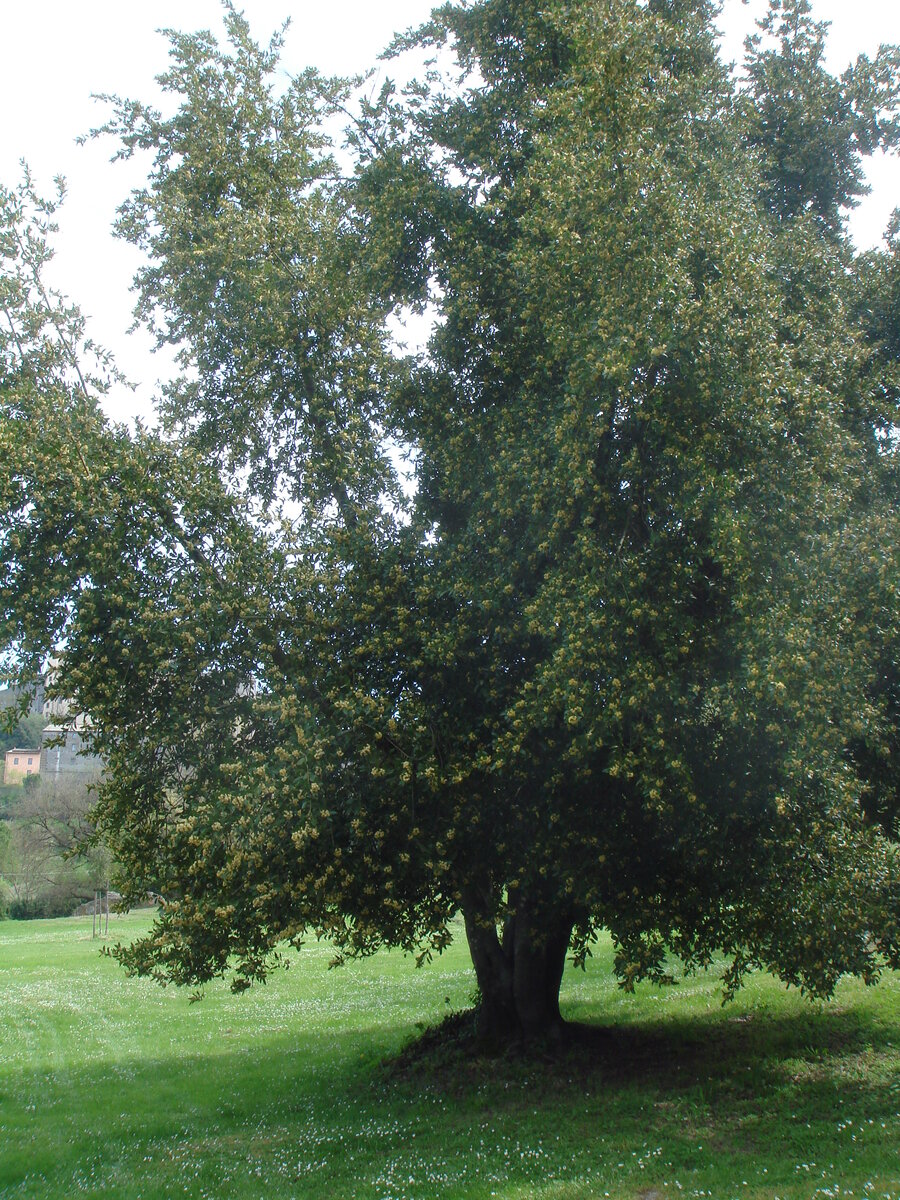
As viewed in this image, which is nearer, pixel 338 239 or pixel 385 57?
pixel 338 239

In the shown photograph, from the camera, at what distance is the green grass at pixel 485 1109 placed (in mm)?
9742

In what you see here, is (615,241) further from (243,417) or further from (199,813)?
(199,813)

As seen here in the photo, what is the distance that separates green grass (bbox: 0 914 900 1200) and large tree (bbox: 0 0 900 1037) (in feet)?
5.62

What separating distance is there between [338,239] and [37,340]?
471 cm

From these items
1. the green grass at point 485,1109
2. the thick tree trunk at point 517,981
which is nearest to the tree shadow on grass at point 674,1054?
the green grass at point 485,1109

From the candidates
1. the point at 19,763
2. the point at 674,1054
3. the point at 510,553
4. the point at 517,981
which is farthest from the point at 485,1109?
the point at 19,763

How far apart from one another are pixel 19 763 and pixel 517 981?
119714mm

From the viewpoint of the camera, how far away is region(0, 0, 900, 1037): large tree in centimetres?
987

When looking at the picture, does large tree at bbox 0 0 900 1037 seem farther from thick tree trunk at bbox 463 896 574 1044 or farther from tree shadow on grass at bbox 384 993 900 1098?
tree shadow on grass at bbox 384 993 900 1098

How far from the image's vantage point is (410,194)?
13000 millimetres

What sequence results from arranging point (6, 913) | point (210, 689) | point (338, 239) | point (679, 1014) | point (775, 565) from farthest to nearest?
point (6, 913), point (679, 1014), point (338, 239), point (210, 689), point (775, 565)

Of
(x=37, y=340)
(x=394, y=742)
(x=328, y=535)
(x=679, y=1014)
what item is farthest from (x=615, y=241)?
(x=679, y=1014)

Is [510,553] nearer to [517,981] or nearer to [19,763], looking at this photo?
[517,981]

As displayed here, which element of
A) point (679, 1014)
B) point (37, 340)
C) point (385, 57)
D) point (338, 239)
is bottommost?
point (679, 1014)
